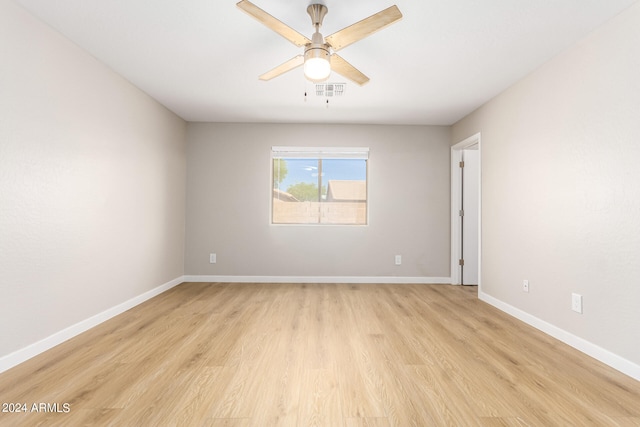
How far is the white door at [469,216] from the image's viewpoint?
15.4ft

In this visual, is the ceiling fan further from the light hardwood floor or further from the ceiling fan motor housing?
the light hardwood floor

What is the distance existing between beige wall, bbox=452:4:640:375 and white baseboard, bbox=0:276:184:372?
Result: 3.91m

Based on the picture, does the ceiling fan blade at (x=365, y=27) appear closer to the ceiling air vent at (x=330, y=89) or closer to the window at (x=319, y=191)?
the ceiling air vent at (x=330, y=89)

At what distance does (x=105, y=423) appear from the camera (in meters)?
1.48

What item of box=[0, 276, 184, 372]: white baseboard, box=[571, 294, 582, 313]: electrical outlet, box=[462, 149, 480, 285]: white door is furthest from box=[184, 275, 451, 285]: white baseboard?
box=[571, 294, 582, 313]: electrical outlet

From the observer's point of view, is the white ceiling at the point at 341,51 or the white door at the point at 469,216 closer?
the white ceiling at the point at 341,51

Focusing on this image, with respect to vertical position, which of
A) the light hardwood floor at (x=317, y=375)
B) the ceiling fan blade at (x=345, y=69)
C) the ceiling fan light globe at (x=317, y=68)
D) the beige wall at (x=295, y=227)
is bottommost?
the light hardwood floor at (x=317, y=375)

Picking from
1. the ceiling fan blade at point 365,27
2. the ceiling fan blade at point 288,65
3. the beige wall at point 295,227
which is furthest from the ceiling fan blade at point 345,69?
the beige wall at point 295,227

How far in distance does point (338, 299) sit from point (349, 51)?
2.63 meters

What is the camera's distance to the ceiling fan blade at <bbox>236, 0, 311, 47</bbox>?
179 centimetres

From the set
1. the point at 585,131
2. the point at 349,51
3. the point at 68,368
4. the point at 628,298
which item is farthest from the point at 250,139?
the point at 628,298

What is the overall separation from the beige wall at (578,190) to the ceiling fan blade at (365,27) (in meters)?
1.60

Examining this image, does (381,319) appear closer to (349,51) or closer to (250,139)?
(349,51)

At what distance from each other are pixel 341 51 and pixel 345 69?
14.6 inches
